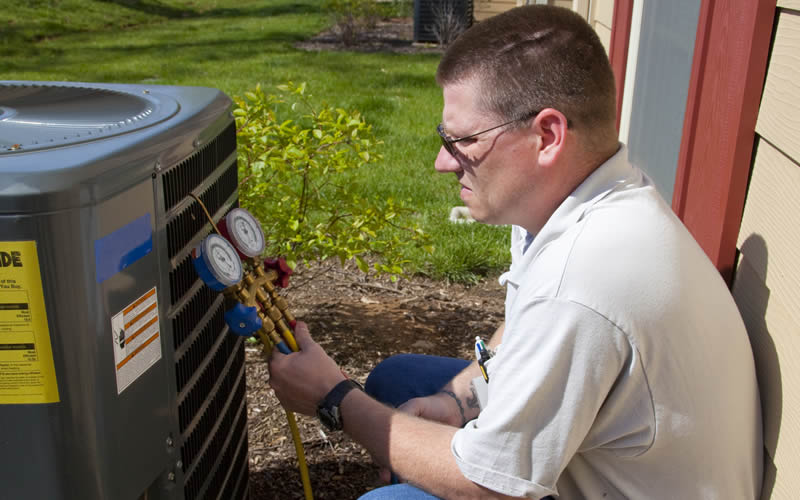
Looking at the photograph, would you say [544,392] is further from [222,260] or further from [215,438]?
[215,438]

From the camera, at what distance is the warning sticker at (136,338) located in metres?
1.32

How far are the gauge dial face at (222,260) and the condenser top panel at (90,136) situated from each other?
0.54 feet

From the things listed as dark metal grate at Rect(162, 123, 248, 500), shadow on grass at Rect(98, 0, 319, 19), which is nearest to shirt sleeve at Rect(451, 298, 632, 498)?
dark metal grate at Rect(162, 123, 248, 500)

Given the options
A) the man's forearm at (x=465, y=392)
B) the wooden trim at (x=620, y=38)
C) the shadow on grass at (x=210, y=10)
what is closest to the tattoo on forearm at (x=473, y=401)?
the man's forearm at (x=465, y=392)

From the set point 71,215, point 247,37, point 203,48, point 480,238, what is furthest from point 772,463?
point 247,37

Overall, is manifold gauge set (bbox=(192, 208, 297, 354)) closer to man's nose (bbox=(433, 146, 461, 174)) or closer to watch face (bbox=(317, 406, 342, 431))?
watch face (bbox=(317, 406, 342, 431))

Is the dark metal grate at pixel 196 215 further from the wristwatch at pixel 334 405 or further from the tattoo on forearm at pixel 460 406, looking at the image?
the tattoo on forearm at pixel 460 406

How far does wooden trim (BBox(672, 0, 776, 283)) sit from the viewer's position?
1557mm

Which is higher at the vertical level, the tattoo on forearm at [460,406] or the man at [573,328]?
the man at [573,328]

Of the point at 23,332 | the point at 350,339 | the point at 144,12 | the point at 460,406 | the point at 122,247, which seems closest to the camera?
the point at 23,332

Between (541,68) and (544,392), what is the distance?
579 millimetres

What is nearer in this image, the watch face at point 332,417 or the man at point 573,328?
the man at point 573,328

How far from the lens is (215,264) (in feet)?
4.86

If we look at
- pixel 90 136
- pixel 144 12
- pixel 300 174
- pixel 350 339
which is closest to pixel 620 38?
pixel 300 174
